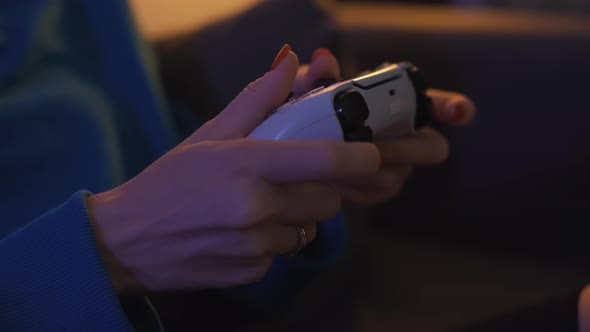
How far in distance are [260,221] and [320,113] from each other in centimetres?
10

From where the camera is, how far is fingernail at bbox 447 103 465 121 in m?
0.59

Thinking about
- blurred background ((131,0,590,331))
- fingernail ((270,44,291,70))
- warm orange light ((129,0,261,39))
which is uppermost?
warm orange light ((129,0,261,39))

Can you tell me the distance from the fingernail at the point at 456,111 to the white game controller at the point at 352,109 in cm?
9

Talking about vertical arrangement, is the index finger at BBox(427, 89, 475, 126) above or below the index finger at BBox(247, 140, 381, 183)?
below

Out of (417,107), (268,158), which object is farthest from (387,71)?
(268,158)

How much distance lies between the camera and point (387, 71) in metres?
0.49

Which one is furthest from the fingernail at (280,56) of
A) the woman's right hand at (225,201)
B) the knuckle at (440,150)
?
the knuckle at (440,150)

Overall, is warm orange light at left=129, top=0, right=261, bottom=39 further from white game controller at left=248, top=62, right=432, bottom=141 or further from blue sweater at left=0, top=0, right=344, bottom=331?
white game controller at left=248, top=62, right=432, bottom=141

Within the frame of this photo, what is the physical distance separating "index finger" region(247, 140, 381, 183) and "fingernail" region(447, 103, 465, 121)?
25cm

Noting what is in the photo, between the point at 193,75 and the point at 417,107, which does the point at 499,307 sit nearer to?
the point at 417,107

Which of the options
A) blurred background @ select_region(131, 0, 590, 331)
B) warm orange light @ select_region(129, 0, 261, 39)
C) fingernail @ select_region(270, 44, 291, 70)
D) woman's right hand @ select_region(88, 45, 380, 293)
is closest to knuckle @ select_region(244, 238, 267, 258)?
woman's right hand @ select_region(88, 45, 380, 293)

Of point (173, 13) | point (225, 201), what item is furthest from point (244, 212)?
point (173, 13)

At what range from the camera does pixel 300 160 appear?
0.36m

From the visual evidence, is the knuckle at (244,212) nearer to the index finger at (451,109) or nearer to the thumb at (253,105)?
the thumb at (253,105)
